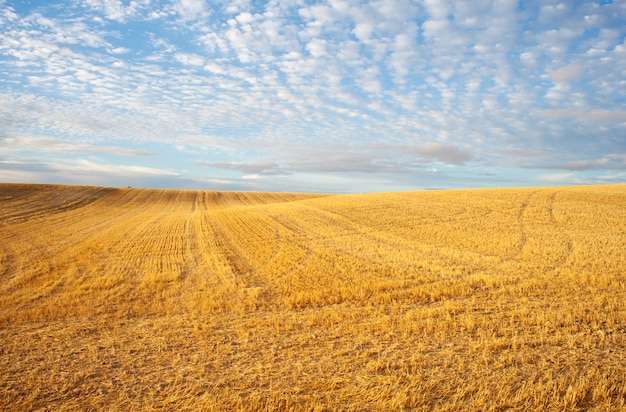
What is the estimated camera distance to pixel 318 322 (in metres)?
9.79

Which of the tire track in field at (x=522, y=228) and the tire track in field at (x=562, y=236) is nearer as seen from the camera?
the tire track in field at (x=562, y=236)

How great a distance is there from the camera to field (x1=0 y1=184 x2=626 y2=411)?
6277mm

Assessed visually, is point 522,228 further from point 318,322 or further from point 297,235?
point 318,322

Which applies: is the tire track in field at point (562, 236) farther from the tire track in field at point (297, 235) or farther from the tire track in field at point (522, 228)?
the tire track in field at point (297, 235)

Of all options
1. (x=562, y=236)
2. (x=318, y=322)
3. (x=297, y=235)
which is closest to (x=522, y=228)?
(x=562, y=236)

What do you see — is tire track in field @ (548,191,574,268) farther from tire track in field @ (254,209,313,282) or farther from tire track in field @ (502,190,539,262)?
tire track in field @ (254,209,313,282)

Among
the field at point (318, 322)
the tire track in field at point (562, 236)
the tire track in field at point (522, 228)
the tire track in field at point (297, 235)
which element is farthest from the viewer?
the tire track in field at point (522, 228)

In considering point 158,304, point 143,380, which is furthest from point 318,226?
point 143,380

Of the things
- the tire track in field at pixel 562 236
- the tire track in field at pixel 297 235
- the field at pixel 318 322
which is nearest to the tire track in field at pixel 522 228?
the field at pixel 318 322

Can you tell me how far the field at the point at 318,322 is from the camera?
6277mm

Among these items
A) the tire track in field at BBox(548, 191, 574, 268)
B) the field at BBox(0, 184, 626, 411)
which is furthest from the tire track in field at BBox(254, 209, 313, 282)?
the tire track in field at BBox(548, 191, 574, 268)

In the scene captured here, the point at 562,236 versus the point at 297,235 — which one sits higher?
the point at 562,236

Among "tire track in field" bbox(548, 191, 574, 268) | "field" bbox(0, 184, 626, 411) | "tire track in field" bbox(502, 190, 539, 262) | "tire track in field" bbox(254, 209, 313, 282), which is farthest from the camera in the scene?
Answer: "tire track in field" bbox(502, 190, 539, 262)

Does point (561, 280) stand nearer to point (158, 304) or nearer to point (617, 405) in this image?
point (617, 405)
